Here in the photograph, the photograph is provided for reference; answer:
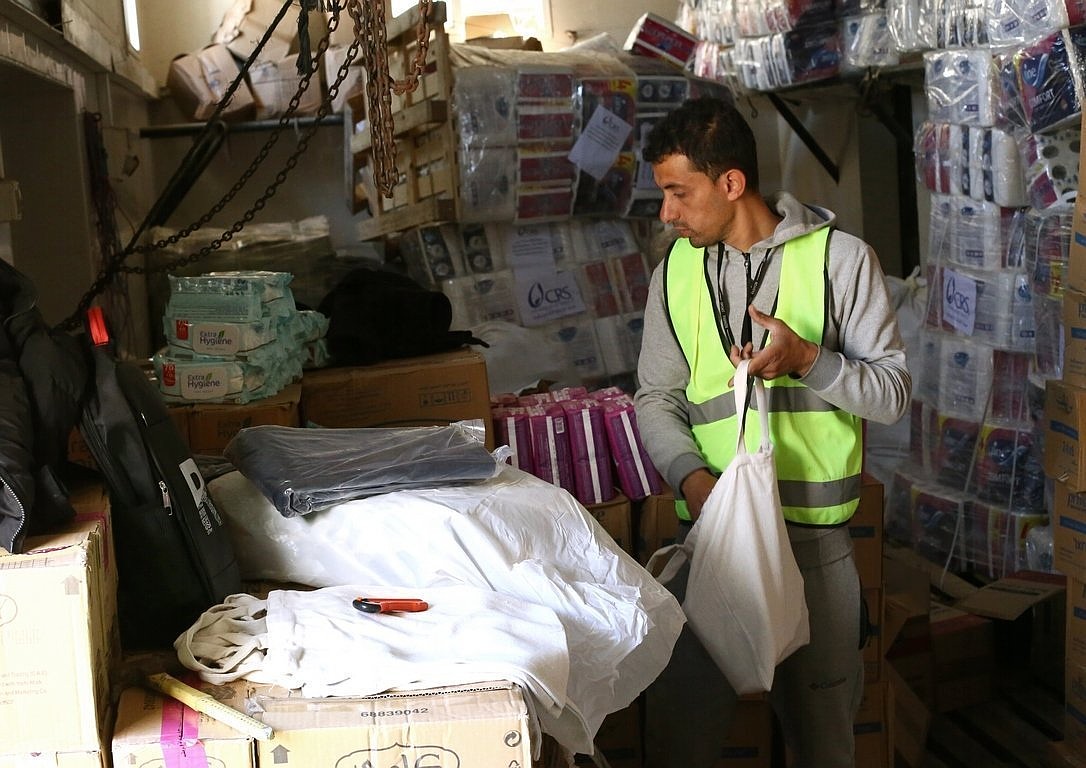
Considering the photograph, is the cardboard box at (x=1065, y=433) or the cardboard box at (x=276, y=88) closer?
the cardboard box at (x=1065, y=433)

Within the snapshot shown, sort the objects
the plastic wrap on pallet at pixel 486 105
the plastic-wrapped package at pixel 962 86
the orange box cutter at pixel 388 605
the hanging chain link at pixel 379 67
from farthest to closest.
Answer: the plastic wrap on pallet at pixel 486 105
the plastic-wrapped package at pixel 962 86
the hanging chain link at pixel 379 67
the orange box cutter at pixel 388 605

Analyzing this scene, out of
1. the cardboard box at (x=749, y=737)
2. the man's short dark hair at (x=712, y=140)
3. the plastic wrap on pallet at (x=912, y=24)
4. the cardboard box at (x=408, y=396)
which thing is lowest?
the cardboard box at (x=749, y=737)

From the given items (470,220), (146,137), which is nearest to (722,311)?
(470,220)

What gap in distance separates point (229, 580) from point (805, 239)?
1.31 meters

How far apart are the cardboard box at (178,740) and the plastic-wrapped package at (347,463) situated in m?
0.46

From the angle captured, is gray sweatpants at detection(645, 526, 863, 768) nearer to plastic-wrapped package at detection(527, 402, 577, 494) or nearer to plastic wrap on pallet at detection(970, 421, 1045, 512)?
plastic-wrapped package at detection(527, 402, 577, 494)

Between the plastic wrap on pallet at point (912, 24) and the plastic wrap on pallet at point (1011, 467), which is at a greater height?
the plastic wrap on pallet at point (912, 24)

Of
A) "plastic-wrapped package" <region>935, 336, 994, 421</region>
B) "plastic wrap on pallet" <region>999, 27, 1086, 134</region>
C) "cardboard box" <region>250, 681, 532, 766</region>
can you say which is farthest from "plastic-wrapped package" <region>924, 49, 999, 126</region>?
"cardboard box" <region>250, 681, 532, 766</region>

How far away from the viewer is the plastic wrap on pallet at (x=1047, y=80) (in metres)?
3.43

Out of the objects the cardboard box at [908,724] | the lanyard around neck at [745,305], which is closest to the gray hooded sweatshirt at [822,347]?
the lanyard around neck at [745,305]

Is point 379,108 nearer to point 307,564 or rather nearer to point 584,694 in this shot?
point 307,564

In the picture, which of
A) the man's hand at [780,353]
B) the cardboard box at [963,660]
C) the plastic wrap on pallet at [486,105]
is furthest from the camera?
the plastic wrap on pallet at [486,105]

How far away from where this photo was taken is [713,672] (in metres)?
2.51

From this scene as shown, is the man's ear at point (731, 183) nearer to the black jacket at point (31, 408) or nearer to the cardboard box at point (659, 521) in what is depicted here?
the cardboard box at point (659, 521)
